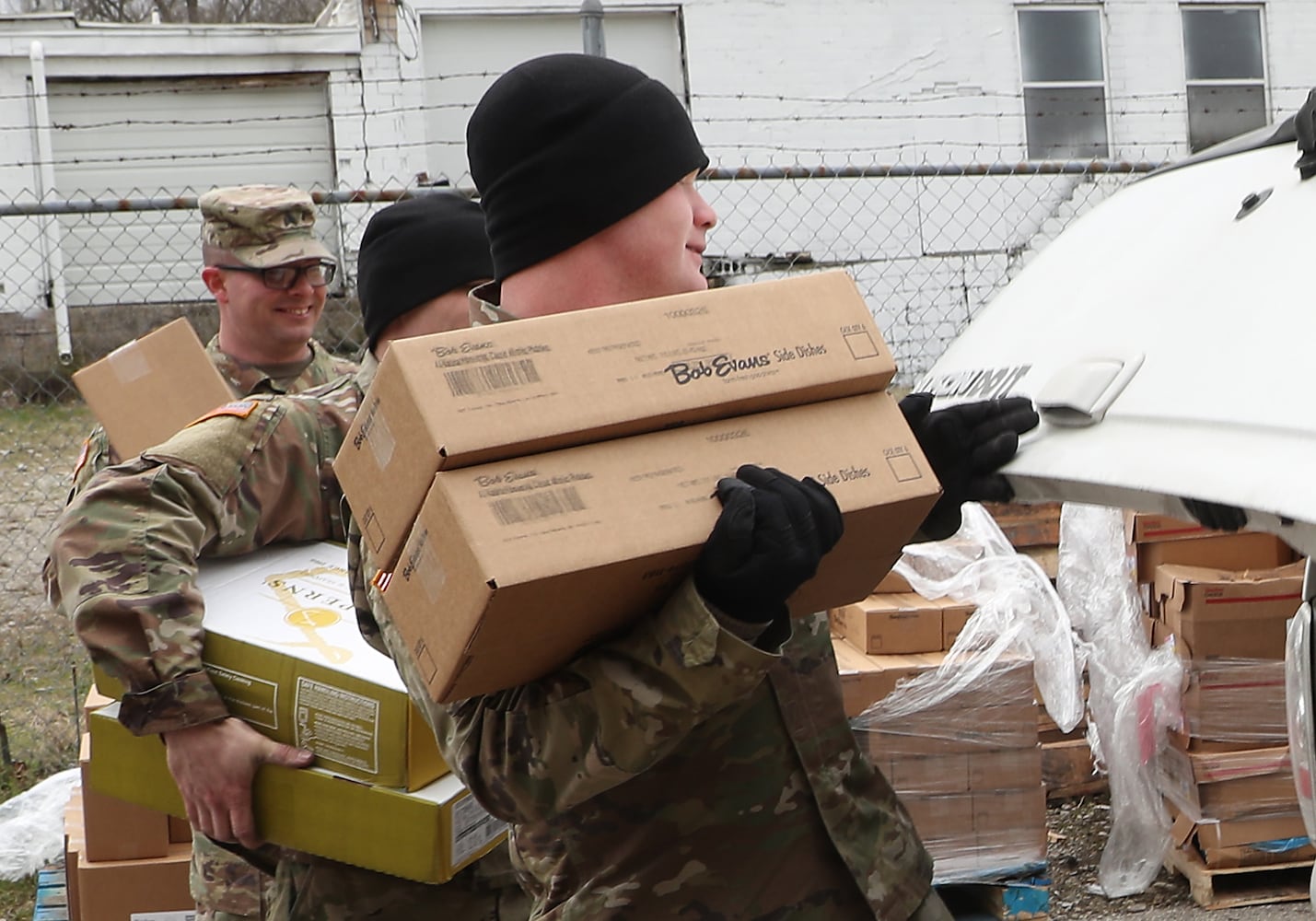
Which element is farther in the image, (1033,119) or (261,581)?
(1033,119)

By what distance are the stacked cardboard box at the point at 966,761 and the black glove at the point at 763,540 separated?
281 cm

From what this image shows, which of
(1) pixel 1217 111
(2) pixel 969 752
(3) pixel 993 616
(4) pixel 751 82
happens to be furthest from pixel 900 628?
Result: (1) pixel 1217 111

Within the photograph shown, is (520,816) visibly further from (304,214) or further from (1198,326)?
(304,214)

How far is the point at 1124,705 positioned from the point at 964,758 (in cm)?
66

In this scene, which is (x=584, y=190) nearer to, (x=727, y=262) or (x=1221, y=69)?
(x=727, y=262)

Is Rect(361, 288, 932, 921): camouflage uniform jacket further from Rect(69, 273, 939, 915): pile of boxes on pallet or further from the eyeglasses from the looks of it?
the eyeglasses

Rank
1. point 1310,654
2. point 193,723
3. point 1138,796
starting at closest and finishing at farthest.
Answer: point 1310,654 → point 193,723 → point 1138,796

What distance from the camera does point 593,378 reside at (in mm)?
1397

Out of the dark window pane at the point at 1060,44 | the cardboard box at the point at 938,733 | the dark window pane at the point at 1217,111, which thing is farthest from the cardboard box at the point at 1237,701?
the dark window pane at the point at 1217,111

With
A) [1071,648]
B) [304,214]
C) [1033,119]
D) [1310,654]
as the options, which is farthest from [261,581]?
[1033,119]

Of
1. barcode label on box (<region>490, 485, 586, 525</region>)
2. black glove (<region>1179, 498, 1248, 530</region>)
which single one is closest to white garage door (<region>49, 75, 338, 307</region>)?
barcode label on box (<region>490, 485, 586, 525</region>)

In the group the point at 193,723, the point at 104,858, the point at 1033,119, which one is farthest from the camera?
the point at 1033,119

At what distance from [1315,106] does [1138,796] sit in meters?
3.58

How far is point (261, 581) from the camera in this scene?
2.55 metres
